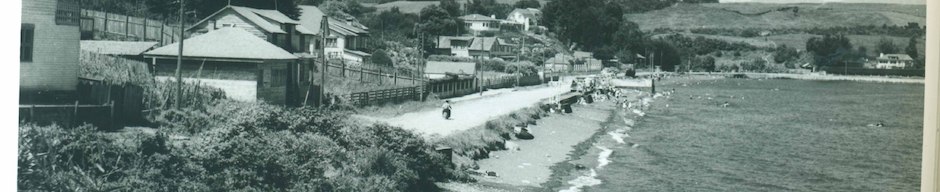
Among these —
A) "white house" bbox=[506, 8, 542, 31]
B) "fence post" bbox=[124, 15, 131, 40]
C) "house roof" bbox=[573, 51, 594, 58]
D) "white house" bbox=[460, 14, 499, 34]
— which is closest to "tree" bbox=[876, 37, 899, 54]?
"house roof" bbox=[573, 51, 594, 58]

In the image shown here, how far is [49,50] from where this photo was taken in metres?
5.46

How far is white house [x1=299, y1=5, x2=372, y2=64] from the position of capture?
600 centimetres

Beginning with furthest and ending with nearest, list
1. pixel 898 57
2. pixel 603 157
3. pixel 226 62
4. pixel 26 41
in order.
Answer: pixel 603 157, pixel 898 57, pixel 226 62, pixel 26 41

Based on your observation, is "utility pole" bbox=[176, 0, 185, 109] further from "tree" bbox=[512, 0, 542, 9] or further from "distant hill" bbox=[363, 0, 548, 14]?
"tree" bbox=[512, 0, 542, 9]

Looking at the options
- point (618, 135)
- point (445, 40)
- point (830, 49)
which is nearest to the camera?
point (445, 40)

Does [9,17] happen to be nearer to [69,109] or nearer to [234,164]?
[69,109]

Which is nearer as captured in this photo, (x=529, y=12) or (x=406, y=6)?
(x=406, y=6)

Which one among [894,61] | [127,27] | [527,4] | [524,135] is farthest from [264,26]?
[894,61]

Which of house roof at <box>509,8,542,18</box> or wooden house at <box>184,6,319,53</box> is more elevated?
house roof at <box>509,8,542,18</box>

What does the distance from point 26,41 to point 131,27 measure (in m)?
0.74

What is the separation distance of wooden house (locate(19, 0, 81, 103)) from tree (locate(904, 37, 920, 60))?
5.65 metres

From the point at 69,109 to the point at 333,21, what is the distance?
1838 mm

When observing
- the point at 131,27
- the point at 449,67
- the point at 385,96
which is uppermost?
the point at 131,27

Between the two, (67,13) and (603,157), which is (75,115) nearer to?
(67,13)
